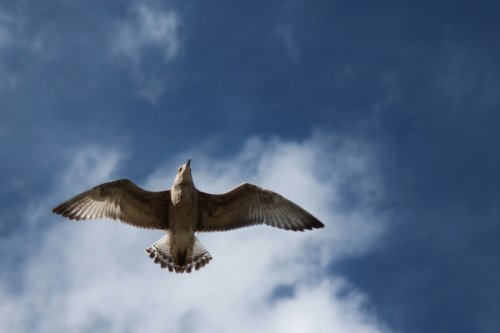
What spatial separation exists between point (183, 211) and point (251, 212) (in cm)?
130

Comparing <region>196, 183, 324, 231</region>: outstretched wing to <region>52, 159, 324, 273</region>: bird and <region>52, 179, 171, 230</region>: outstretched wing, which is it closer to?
<region>52, 159, 324, 273</region>: bird

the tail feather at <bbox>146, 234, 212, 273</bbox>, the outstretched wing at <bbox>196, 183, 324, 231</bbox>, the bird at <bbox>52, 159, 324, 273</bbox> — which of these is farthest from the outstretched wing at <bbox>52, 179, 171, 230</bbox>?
the outstretched wing at <bbox>196, 183, 324, 231</bbox>

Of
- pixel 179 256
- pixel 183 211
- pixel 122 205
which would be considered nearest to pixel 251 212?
pixel 183 211

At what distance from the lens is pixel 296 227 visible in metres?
11.8

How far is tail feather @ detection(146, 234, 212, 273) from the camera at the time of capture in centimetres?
1171

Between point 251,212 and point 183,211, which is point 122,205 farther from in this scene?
point 251,212

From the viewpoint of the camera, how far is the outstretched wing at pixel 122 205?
11469 millimetres

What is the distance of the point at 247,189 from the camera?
11586mm

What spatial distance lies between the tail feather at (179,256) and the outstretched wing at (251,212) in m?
0.43

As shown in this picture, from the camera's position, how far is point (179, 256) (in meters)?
11.7

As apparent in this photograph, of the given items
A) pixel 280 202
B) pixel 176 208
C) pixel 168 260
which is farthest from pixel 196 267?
pixel 280 202

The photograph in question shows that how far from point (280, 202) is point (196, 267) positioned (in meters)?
1.98

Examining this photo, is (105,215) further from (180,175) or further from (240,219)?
(240,219)

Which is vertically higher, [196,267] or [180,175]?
[180,175]
